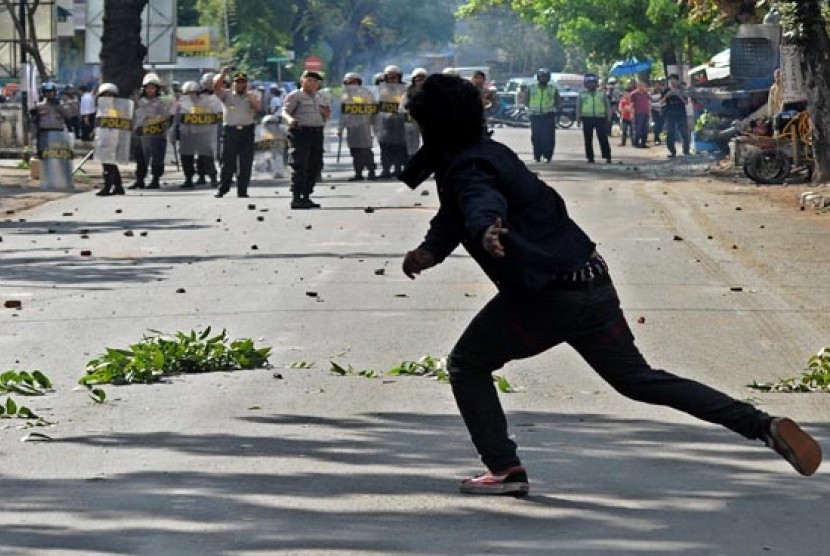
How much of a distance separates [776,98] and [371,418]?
24.9m

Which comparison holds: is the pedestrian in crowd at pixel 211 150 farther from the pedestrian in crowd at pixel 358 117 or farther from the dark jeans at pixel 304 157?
the dark jeans at pixel 304 157

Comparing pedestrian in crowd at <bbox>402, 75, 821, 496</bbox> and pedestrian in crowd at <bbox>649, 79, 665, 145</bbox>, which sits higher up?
pedestrian in crowd at <bbox>402, 75, 821, 496</bbox>

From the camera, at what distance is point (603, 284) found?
7.48m

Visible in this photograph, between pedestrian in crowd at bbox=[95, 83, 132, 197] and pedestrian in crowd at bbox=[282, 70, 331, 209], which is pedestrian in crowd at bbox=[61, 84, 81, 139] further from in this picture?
pedestrian in crowd at bbox=[282, 70, 331, 209]

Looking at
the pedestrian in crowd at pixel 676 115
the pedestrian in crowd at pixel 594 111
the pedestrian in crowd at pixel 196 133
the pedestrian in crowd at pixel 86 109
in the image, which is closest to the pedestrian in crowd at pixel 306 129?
the pedestrian in crowd at pixel 196 133

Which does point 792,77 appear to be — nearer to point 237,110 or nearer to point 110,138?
point 237,110

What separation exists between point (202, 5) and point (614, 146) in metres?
36.3

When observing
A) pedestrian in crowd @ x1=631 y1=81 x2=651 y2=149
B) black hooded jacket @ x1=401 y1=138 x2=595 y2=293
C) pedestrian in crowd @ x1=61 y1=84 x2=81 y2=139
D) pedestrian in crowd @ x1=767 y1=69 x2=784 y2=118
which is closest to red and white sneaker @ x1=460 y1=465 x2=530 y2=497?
black hooded jacket @ x1=401 y1=138 x2=595 y2=293

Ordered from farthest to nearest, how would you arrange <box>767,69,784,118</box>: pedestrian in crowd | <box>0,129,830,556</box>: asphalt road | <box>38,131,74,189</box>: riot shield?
<box>38,131,74,189</box>: riot shield
<box>767,69,784,118</box>: pedestrian in crowd
<box>0,129,830,556</box>: asphalt road

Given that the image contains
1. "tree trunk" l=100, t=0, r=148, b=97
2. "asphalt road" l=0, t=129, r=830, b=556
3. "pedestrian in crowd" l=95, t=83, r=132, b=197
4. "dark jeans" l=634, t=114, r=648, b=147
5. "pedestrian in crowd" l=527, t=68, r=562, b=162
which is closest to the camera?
"asphalt road" l=0, t=129, r=830, b=556

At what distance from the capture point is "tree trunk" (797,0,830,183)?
95.7ft

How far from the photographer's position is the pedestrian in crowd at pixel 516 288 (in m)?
7.27

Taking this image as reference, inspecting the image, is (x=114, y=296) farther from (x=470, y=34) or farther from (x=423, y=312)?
(x=470, y=34)

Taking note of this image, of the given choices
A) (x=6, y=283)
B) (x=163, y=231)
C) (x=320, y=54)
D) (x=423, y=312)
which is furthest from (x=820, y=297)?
(x=320, y=54)
